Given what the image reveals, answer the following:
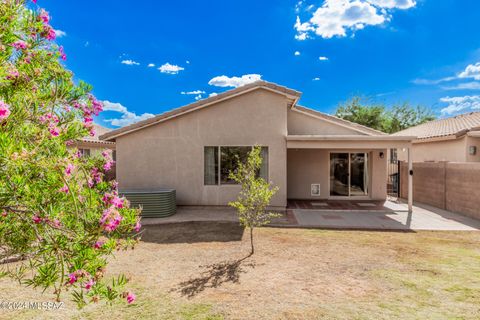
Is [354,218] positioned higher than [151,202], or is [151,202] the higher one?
[151,202]

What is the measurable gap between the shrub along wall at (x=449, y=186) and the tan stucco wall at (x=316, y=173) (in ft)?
6.30

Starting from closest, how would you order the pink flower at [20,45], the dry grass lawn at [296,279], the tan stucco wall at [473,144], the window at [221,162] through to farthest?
the pink flower at [20,45]
the dry grass lawn at [296,279]
the window at [221,162]
the tan stucco wall at [473,144]

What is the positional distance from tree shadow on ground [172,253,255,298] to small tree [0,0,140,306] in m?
2.56

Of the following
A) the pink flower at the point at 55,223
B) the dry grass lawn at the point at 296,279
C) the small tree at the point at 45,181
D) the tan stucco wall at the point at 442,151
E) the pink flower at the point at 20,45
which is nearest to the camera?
the small tree at the point at 45,181

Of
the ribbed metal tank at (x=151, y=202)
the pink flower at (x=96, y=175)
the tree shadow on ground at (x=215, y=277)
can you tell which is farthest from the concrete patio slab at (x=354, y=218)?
the pink flower at (x=96, y=175)

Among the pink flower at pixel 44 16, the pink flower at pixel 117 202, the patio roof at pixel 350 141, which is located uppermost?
the pink flower at pixel 44 16

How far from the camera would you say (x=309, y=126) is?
14.2m

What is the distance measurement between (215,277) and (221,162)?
23.5 feet

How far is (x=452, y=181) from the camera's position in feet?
39.4

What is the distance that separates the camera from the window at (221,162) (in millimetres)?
12273

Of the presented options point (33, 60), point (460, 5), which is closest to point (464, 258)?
point (33, 60)

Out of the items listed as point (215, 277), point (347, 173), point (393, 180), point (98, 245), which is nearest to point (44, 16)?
point (98, 245)

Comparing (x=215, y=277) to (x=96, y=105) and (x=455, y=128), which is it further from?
(x=455, y=128)

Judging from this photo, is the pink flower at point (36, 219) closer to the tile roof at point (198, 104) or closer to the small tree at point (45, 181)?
the small tree at point (45, 181)
